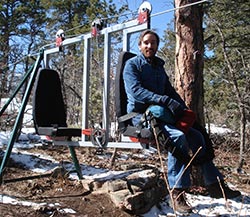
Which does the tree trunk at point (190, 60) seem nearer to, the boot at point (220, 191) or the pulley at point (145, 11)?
the boot at point (220, 191)

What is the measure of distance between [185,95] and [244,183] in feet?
6.20

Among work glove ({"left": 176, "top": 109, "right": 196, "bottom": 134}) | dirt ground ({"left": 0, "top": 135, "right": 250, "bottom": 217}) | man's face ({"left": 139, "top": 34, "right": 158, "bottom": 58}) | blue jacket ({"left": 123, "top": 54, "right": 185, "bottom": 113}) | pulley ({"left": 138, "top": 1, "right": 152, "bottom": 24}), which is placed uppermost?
pulley ({"left": 138, "top": 1, "right": 152, "bottom": 24})

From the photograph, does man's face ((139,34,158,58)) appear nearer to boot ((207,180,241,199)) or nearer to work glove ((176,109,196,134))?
work glove ((176,109,196,134))

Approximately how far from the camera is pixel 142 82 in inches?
134

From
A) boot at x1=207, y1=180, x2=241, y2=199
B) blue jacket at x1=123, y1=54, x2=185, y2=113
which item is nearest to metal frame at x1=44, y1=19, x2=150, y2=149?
blue jacket at x1=123, y1=54, x2=185, y2=113

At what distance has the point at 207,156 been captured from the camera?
3484 mm

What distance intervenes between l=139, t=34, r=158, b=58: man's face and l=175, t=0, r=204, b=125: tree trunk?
113 cm

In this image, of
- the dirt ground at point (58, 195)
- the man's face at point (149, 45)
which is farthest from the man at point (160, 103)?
the dirt ground at point (58, 195)

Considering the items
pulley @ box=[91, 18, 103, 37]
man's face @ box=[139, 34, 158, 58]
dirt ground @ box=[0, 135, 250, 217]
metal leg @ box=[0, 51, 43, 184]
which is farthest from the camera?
metal leg @ box=[0, 51, 43, 184]

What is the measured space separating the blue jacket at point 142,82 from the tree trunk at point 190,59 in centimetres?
95

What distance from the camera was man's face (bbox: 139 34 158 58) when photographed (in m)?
3.43

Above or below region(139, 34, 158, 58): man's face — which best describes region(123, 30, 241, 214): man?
below

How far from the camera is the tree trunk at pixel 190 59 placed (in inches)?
177

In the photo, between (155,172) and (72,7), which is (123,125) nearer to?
(155,172)
